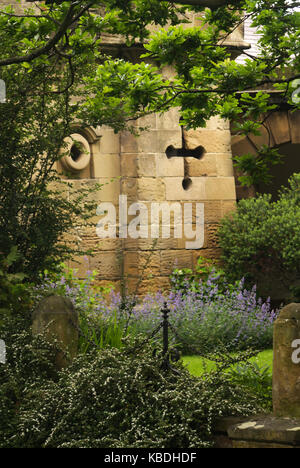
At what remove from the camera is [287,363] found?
409 centimetres

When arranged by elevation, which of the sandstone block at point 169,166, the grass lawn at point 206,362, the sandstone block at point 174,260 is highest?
the sandstone block at point 169,166

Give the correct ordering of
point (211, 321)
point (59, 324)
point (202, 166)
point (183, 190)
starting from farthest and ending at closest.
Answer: point (202, 166) < point (183, 190) < point (211, 321) < point (59, 324)

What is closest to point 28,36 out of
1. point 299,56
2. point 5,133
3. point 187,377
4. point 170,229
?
point 5,133

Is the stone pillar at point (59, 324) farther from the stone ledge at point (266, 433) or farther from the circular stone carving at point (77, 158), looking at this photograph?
the circular stone carving at point (77, 158)

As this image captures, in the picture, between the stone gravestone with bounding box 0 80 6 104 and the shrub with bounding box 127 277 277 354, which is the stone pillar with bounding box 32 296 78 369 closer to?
the stone gravestone with bounding box 0 80 6 104

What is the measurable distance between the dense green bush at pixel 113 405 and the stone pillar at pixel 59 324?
0.17 meters

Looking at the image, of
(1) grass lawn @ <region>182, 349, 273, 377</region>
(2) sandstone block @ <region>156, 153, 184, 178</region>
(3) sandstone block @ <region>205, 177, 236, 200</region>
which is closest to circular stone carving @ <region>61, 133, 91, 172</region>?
(2) sandstone block @ <region>156, 153, 184, 178</region>

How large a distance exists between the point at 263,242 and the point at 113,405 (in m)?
5.70

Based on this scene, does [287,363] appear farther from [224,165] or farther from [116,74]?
[224,165]

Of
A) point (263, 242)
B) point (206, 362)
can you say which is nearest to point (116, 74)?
point (206, 362)

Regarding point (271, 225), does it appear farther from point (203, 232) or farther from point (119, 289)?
point (119, 289)

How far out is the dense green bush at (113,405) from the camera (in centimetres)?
425

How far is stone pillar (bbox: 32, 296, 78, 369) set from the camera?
5164 millimetres

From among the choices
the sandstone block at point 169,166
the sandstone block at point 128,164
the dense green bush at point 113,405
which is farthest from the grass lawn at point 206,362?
the sandstone block at point 128,164
